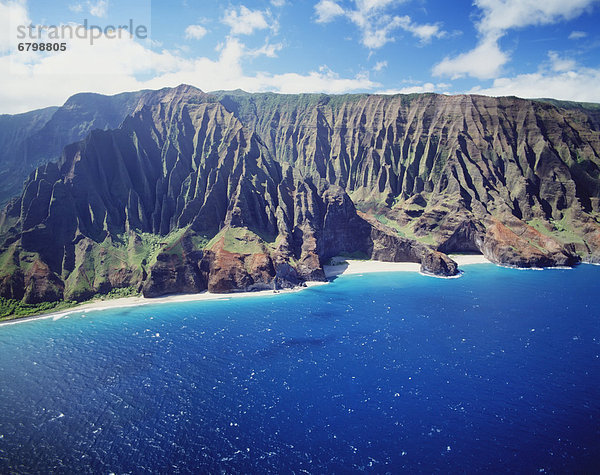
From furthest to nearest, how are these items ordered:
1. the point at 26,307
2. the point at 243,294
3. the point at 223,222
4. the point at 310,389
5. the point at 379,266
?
1. the point at 379,266
2. the point at 223,222
3. the point at 243,294
4. the point at 26,307
5. the point at 310,389

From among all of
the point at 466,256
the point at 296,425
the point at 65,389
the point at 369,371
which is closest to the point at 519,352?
the point at 369,371

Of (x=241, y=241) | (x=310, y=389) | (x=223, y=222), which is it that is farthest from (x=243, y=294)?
(x=310, y=389)

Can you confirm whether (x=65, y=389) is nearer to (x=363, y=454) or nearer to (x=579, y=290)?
(x=363, y=454)

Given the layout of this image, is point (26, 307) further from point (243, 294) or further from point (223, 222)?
point (223, 222)

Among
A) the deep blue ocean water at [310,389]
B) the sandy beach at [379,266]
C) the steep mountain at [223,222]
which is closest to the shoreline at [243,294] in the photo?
the sandy beach at [379,266]

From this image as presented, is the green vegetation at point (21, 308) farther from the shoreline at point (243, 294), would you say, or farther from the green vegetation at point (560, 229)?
the green vegetation at point (560, 229)

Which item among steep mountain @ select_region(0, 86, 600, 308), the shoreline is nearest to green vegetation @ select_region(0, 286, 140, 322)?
the shoreline
